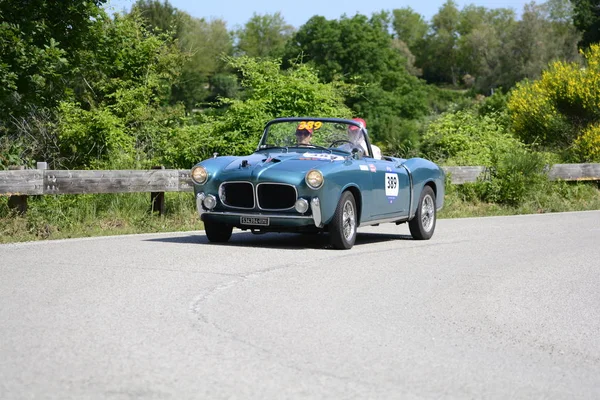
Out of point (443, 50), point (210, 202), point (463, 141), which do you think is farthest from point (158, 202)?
point (443, 50)

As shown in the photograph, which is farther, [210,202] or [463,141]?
[463,141]

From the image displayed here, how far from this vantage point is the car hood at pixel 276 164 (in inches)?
450

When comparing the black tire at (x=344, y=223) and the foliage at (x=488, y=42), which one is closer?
the black tire at (x=344, y=223)

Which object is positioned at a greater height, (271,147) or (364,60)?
(364,60)

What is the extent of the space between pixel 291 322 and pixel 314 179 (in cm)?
437

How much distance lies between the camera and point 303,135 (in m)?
12.9

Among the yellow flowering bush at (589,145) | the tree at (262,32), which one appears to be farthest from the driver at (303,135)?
the tree at (262,32)

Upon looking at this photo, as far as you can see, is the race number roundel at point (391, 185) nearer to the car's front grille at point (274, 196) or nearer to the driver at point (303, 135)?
the driver at point (303, 135)

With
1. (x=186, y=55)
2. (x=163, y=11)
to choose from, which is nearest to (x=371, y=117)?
(x=163, y=11)

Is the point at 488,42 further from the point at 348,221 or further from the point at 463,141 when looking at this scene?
the point at 348,221

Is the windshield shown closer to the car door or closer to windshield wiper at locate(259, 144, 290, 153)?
windshield wiper at locate(259, 144, 290, 153)

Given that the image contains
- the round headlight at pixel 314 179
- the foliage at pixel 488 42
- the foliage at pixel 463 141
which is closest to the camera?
the round headlight at pixel 314 179

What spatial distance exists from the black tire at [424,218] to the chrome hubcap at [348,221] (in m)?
1.84

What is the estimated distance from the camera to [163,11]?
77625 mm
